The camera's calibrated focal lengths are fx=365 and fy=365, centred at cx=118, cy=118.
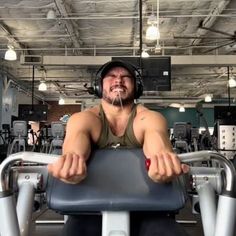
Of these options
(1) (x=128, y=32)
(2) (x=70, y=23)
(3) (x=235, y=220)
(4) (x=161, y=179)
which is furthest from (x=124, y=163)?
(1) (x=128, y=32)

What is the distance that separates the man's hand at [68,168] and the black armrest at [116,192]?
75 millimetres

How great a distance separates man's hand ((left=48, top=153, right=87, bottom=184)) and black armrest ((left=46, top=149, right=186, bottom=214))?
0.25 ft

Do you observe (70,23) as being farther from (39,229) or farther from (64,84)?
(64,84)

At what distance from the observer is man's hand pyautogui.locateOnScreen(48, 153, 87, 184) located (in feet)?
3.08

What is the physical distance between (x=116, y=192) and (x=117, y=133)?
0.43m

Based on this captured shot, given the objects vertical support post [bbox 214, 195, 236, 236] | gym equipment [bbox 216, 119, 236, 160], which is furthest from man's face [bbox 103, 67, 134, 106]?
gym equipment [bbox 216, 119, 236, 160]

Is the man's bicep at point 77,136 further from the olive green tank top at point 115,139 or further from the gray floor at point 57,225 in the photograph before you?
the gray floor at point 57,225

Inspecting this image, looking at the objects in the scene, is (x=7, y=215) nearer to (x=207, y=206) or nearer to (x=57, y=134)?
(x=207, y=206)

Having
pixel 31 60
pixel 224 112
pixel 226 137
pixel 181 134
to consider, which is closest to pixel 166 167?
pixel 226 137

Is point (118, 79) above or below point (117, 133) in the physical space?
above

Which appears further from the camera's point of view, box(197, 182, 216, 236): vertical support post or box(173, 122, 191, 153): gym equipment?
box(173, 122, 191, 153): gym equipment

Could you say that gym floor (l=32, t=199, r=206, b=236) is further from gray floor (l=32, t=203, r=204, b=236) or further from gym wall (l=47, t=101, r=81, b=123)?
gym wall (l=47, t=101, r=81, b=123)

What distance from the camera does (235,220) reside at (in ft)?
3.32

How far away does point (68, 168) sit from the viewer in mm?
941
